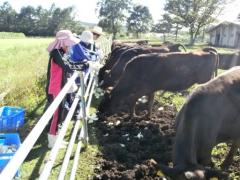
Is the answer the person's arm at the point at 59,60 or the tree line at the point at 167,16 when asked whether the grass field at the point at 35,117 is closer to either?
the person's arm at the point at 59,60

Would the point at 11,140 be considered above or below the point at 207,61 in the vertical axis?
below

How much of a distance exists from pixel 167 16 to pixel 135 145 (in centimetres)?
6160

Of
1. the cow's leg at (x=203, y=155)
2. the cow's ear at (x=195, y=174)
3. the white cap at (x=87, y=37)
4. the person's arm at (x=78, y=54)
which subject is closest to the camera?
the cow's ear at (x=195, y=174)

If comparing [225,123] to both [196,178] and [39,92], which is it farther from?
[39,92]

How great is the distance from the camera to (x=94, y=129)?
24.9ft

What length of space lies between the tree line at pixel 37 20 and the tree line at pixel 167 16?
9163 mm

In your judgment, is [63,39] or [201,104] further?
[63,39]

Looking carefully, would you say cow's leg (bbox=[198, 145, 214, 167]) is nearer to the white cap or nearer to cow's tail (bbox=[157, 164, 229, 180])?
cow's tail (bbox=[157, 164, 229, 180])

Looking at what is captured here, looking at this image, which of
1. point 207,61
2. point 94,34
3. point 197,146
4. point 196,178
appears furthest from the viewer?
point 207,61

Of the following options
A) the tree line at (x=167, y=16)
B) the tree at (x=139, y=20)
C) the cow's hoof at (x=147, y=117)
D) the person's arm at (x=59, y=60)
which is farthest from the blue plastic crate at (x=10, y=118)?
the tree at (x=139, y=20)

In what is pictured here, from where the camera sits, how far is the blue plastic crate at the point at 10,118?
6.83m

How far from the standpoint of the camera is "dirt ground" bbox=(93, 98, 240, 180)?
536cm

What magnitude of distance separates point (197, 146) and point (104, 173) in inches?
56.7

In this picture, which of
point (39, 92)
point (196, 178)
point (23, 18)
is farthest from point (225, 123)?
point (23, 18)
